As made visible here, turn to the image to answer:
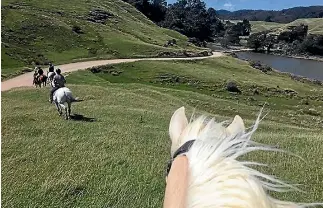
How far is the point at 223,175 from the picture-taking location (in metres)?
1.46

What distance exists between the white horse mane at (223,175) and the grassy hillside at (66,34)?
4030 centimetres

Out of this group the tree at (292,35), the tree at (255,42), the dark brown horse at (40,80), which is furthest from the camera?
the tree at (292,35)

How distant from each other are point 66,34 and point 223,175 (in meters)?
66.8

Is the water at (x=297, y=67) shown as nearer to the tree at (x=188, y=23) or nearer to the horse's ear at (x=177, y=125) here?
the tree at (x=188, y=23)

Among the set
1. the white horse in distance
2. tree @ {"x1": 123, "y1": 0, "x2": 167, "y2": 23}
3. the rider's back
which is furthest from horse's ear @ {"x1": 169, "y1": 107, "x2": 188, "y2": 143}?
tree @ {"x1": 123, "y1": 0, "x2": 167, "y2": 23}

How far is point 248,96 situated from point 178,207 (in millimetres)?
44051

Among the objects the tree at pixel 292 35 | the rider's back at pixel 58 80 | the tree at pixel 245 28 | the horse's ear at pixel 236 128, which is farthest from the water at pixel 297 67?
the horse's ear at pixel 236 128

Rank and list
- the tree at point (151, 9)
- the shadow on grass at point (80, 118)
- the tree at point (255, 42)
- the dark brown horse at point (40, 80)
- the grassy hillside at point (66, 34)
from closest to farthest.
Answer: the shadow on grass at point (80, 118) → the dark brown horse at point (40, 80) → the grassy hillside at point (66, 34) → the tree at point (151, 9) → the tree at point (255, 42)

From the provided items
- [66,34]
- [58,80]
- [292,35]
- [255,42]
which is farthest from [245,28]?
[58,80]

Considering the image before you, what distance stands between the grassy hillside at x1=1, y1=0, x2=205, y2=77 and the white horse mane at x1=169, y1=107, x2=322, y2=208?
40.3 metres

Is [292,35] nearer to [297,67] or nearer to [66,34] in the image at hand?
[297,67]

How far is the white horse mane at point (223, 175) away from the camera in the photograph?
1.35 m

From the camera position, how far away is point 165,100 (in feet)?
91.1

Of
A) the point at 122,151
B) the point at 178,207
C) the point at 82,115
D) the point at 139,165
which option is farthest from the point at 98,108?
Result: the point at 178,207
